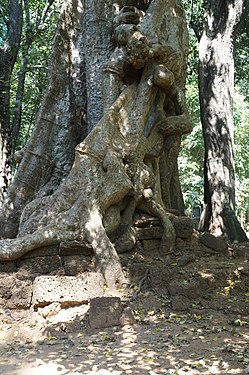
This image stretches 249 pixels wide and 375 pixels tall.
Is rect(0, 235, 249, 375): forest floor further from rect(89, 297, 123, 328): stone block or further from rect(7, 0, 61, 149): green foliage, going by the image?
rect(7, 0, 61, 149): green foliage

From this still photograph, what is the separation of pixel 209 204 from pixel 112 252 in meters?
4.23

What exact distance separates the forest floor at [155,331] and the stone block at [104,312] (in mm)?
71

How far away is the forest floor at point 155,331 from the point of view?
3500mm

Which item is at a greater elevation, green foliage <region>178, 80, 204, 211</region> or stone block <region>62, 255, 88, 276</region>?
green foliage <region>178, 80, 204, 211</region>

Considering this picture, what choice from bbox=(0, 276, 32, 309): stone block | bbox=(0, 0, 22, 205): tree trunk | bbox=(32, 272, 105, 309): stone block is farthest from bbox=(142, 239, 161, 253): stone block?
bbox=(0, 0, 22, 205): tree trunk

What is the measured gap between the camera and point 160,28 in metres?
7.15

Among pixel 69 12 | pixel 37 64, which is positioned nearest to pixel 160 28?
pixel 69 12

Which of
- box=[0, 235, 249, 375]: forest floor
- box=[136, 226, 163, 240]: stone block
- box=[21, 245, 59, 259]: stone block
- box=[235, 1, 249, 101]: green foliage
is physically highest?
box=[235, 1, 249, 101]: green foliage

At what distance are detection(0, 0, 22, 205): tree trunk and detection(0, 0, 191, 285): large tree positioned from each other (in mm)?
1746

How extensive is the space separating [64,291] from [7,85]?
577 centimetres

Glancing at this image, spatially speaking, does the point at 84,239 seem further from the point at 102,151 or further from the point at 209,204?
the point at 209,204

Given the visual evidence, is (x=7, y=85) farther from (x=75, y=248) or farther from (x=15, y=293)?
(x=15, y=293)

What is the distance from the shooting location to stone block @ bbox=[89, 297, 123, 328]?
4281 millimetres

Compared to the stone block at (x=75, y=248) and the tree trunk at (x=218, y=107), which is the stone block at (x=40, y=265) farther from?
the tree trunk at (x=218, y=107)
